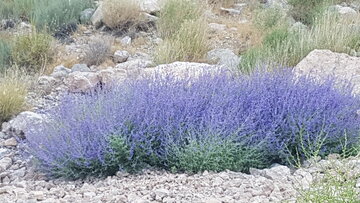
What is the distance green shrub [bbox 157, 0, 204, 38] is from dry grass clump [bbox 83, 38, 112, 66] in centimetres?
112

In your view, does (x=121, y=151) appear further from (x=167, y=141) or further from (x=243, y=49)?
(x=243, y=49)

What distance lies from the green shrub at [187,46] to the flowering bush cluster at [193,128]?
8.65ft

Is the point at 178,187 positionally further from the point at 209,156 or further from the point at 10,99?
the point at 10,99

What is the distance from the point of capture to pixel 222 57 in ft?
22.6

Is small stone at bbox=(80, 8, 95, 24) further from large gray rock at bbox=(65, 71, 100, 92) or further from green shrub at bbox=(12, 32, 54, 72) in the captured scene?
large gray rock at bbox=(65, 71, 100, 92)

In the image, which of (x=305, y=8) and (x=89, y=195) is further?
(x=305, y=8)

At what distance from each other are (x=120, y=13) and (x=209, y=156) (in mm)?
5948

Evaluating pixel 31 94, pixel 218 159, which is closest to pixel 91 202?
pixel 218 159

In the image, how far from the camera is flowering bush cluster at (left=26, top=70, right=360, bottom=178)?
339 cm

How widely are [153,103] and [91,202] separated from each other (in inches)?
38.5

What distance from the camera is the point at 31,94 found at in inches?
230

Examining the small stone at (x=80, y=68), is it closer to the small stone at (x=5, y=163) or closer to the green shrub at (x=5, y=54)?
the green shrub at (x=5, y=54)

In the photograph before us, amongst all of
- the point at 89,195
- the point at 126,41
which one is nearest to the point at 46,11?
the point at 126,41

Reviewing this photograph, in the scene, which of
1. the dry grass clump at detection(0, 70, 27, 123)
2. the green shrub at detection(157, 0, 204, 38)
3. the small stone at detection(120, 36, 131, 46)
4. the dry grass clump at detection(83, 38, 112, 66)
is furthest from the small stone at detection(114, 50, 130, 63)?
the dry grass clump at detection(0, 70, 27, 123)
